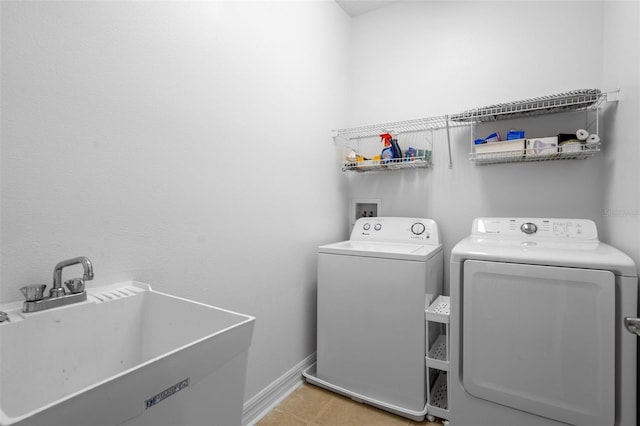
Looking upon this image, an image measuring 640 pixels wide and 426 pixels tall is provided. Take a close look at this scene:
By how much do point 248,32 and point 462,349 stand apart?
187 cm

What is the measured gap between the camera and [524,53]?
190cm

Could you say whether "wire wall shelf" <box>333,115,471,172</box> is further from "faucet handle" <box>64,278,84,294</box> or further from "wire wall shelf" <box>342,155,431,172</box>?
"faucet handle" <box>64,278,84,294</box>

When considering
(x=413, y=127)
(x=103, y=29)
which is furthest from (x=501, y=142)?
(x=103, y=29)

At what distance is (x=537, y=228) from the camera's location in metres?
1.69

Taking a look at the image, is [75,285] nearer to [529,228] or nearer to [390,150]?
[390,150]

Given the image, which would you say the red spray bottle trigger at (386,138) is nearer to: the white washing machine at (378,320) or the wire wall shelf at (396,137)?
the wire wall shelf at (396,137)

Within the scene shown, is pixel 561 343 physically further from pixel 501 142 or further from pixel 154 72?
pixel 154 72

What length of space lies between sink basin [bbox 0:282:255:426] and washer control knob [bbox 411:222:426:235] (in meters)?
1.54

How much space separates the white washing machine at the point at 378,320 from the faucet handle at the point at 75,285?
49.7 inches

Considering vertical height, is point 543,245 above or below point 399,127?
below

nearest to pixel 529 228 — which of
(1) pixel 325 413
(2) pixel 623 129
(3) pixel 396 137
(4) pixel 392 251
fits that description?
(2) pixel 623 129

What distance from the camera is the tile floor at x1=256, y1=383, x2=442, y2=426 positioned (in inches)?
63.8

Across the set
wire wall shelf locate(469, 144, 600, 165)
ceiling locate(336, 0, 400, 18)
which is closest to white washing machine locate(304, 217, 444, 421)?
wire wall shelf locate(469, 144, 600, 165)

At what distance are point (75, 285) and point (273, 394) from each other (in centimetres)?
130
